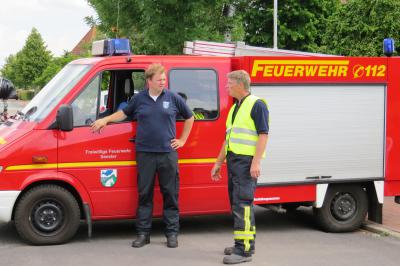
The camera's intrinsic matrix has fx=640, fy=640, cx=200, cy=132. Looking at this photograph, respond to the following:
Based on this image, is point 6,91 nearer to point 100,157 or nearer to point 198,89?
point 100,157

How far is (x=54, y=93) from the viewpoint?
7.25m

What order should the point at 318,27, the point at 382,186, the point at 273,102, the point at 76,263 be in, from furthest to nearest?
1. the point at 318,27
2. the point at 382,186
3. the point at 273,102
4. the point at 76,263

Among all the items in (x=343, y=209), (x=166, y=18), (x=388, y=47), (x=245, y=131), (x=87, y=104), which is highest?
(x=166, y=18)

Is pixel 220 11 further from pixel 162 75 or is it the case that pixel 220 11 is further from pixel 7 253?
pixel 7 253

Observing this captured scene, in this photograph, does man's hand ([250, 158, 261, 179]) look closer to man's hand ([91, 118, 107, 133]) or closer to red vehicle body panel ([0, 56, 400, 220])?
red vehicle body panel ([0, 56, 400, 220])

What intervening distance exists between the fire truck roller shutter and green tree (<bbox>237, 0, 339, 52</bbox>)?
1006 inches

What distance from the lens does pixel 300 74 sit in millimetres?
7785

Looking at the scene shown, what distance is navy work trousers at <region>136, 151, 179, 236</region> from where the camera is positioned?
7.05m

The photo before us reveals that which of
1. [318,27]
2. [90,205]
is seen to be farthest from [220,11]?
[318,27]

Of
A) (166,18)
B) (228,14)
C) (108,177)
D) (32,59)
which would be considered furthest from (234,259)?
(32,59)

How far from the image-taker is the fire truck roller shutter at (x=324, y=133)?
7.75 metres

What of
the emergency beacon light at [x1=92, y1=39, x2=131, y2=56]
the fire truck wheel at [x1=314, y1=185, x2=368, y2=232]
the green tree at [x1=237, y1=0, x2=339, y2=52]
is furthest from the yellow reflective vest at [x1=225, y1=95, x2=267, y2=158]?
the green tree at [x1=237, y1=0, x2=339, y2=52]

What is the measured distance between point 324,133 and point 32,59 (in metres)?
78.2

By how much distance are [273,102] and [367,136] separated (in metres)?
1.39
